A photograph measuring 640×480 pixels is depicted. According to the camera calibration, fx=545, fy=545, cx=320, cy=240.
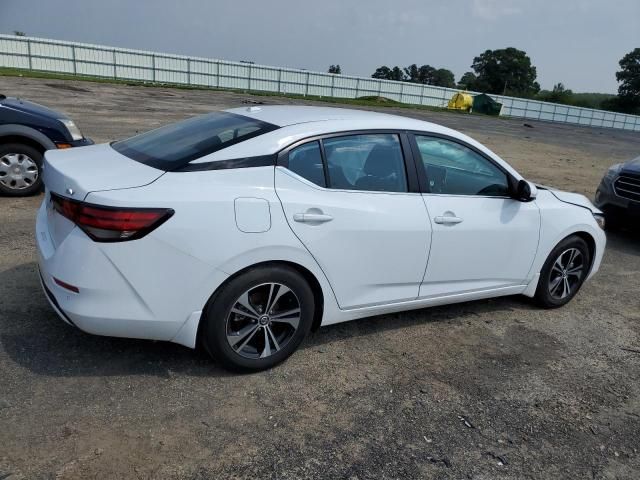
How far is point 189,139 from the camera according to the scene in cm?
354

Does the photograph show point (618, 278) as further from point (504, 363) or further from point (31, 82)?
point (31, 82)

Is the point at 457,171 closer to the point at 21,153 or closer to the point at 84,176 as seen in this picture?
the point at 84,176

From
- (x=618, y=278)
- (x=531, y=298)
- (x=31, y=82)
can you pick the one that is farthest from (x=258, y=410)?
(x=31, y=82)

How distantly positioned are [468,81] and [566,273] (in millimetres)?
97469

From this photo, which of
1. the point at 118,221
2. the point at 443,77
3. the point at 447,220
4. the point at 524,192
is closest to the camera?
the point at 118,221

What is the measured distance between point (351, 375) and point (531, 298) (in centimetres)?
224

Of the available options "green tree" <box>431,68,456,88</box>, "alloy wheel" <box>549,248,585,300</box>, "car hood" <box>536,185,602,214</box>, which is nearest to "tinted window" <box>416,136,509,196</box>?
"car hood" <box>536,185,602,214</box>

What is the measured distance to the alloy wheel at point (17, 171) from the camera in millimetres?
6434

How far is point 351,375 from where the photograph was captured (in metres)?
3.49

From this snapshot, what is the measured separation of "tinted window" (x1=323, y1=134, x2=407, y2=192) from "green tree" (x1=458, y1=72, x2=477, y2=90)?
308ft

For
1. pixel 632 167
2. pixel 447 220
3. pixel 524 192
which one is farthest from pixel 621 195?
pixel 447 220

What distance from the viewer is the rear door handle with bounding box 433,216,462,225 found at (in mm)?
3791

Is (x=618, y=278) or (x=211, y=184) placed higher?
(x=211, y=184)

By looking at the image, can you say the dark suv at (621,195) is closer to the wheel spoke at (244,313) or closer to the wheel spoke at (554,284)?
the wheel spoke at (554,284)
